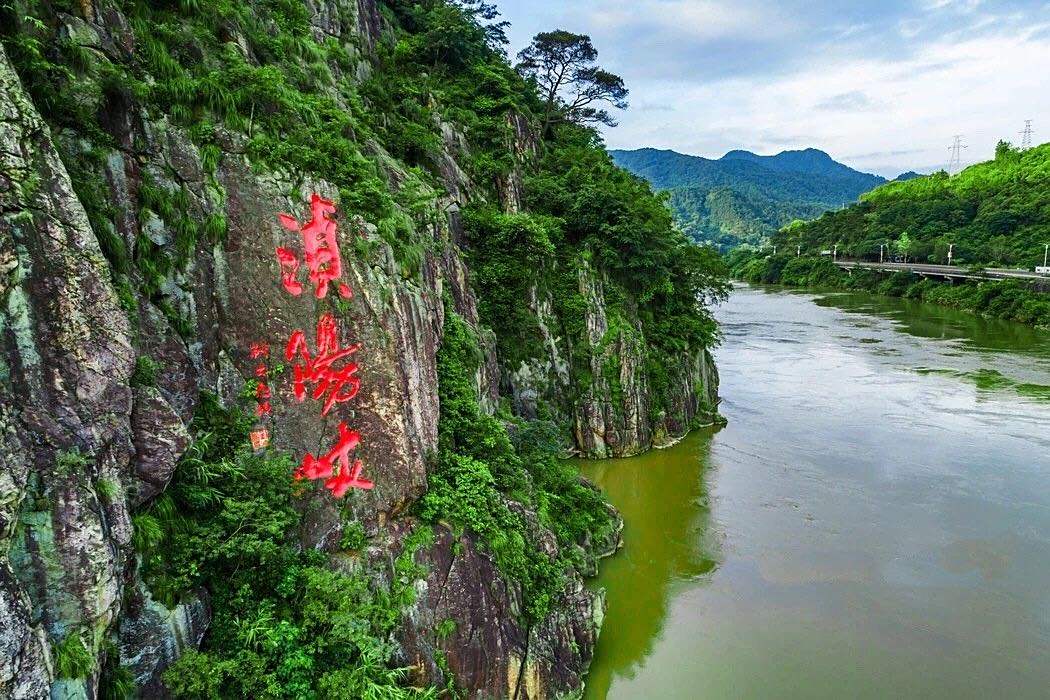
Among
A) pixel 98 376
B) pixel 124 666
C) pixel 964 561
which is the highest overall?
pixel 98 376

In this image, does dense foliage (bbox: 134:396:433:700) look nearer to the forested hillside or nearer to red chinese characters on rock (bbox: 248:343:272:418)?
red chinese characters on rock (bbox: 248:343:272:418)

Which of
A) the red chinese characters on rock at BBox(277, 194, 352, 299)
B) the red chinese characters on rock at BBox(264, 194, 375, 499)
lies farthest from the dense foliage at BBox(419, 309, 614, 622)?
the red chinese characters on rock at BBox(277, 194, 352, 299)

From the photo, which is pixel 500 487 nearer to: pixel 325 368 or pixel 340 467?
pixel 340 467

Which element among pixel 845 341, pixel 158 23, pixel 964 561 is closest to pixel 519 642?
→ pixel 158 23

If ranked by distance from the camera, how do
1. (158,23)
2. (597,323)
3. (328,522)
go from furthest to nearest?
(597,323) < (158,23) < (328,522)

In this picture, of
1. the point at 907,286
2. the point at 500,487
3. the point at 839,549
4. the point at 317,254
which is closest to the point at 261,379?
the point at 317,254

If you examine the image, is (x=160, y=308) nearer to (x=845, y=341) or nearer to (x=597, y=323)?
(x=597, y=323)

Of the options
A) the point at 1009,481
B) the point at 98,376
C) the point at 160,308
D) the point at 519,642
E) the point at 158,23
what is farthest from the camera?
the point at 1009,481
